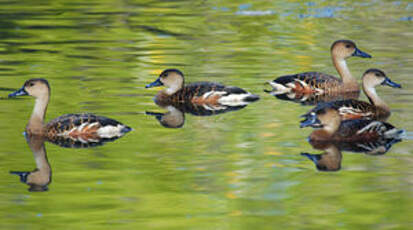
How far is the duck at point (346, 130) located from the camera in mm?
13914

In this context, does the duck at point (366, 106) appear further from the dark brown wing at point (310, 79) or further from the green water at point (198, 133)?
the dark brown wing at point (310, 79)

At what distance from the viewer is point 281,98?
58.7ft

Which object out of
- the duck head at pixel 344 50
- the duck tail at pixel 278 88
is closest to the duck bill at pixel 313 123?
the duck tail at pixel 278 88

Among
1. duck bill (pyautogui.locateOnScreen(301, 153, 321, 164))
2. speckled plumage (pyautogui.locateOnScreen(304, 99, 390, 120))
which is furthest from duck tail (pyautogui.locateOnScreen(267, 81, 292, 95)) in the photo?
duck bill (pyautogui.locateOnScreen(301, 153, 321, 164))

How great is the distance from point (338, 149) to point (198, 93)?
438 centimetres

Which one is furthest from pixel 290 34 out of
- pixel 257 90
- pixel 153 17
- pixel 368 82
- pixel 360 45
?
pixel 368 82

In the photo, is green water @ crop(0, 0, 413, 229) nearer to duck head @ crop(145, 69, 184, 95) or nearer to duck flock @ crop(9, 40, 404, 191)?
duck flock @ crop(9, 40, 404, 191)

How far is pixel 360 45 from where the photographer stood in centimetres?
2338

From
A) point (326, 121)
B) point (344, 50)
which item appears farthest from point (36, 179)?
point (344, 50)

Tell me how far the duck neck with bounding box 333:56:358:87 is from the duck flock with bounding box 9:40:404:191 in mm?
18

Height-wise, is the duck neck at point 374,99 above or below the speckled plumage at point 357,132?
above

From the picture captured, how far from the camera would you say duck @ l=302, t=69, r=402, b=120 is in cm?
1538

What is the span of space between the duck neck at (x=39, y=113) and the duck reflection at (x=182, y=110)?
5.91 feet

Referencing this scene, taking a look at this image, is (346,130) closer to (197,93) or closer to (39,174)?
(197,93)
